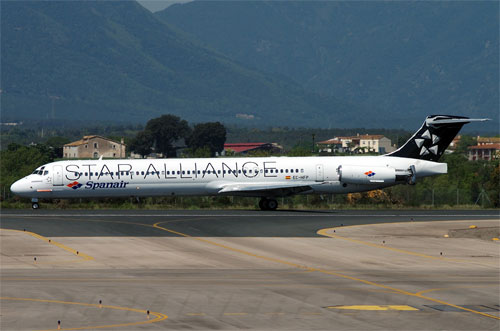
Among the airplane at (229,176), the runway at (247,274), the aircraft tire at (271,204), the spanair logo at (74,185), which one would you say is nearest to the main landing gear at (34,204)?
the airplane at (229,176)

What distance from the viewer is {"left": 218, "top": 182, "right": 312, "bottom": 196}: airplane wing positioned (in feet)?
194

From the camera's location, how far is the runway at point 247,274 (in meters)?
22.9

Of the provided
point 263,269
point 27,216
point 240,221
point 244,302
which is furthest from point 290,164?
point 244,302

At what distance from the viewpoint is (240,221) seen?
50.9 m

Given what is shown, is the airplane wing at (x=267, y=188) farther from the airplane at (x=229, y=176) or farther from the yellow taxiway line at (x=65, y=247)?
the yellow taxiway line at (x=65, y=247)

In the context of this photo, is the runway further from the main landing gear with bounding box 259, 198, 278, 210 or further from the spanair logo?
the main landing gear with bounding box 259, 198, 278, 210

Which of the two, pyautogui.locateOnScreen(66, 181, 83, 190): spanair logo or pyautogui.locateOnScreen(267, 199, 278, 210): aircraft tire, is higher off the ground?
pyautogui.locateOnScreen(66, 181, 83, 190): spanair logo

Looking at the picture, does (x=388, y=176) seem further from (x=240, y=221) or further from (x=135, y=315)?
(x=135, y=315)

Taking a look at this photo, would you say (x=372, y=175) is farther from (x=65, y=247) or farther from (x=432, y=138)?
(x=65, y=247)

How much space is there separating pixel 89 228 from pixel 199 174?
14.2 metres

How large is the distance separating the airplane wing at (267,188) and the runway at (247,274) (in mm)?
7904

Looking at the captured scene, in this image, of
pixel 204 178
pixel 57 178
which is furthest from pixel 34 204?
pixel 204 178

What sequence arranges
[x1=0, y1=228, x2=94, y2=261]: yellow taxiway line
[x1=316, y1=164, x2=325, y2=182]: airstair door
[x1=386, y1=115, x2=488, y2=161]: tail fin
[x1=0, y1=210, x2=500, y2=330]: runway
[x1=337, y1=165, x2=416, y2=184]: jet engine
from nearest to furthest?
1. [x1=0, y1=210, x2=500, y2=330]: runway
2. [x1=0, y1=228, x2=94, y2=261]: yellow taxiway line
3. [x1=337, y1=165, x2=416, y2=184]: jet engine
4. [x1=316, y1=164, x2=325, y2=182]: airstair door
5. [x1=386, y1=115, x2=488, y2=161]: tail fin

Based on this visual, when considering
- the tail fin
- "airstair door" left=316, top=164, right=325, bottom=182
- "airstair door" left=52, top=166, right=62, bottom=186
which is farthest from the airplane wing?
"airstair door" left=52, top=166, right=62, bottom=186
